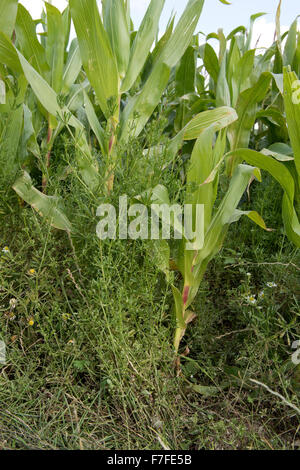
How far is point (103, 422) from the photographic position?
3.47 ft

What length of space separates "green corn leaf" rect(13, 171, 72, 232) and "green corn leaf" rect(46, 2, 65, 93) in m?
0.44

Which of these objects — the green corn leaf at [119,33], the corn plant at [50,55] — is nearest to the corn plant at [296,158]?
the green corn leaf at [119,33]

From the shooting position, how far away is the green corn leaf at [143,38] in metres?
1.36

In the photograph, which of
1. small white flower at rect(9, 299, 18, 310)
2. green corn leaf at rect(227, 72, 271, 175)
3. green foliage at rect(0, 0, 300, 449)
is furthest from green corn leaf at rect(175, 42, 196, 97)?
small white flower at rect(9, 299, 18, 310)

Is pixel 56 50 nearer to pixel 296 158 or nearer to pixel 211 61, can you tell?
pixel 211 61

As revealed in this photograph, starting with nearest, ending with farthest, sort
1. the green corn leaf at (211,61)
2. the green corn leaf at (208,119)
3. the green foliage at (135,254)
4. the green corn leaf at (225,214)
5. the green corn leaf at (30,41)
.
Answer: the green foliage at (135,254) → the green corn leaf at (225,214) → the green corn leaf at (208,119) → the green corn leaf at (30,41) → the green corn leaf at (211,61)

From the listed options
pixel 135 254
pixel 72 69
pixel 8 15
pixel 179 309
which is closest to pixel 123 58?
pixel 72 69

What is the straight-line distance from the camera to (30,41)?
1519mm

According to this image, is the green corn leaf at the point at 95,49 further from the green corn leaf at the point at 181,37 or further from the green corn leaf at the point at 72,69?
the green corn leaf at the point at 72,69

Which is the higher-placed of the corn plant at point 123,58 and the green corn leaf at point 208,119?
the corn plant at point 123,58

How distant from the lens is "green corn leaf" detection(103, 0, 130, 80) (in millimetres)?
1347

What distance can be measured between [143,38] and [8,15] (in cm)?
45

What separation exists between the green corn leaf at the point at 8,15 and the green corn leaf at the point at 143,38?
0.41m
